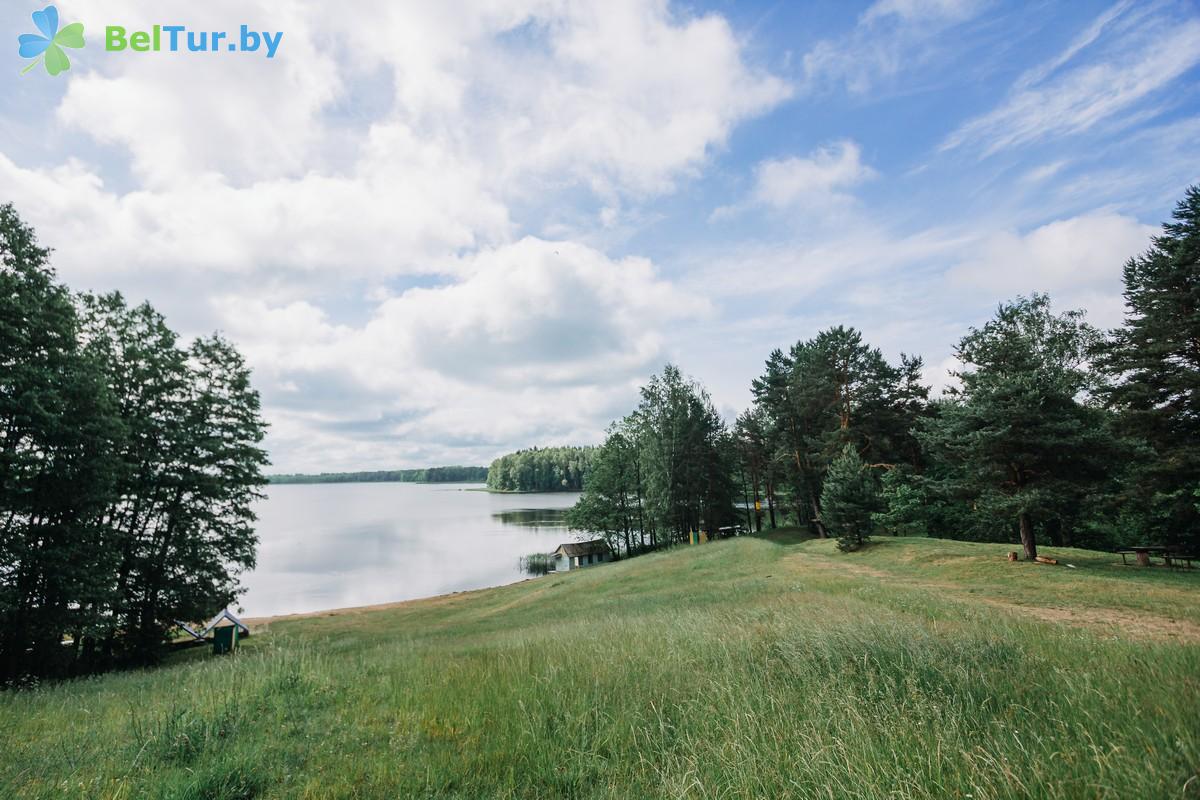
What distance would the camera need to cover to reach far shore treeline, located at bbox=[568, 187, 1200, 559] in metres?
19.4

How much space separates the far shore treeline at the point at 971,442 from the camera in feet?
63.6

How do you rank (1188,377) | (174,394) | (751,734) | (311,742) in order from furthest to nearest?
(174,394) < (1188,377) < (311,742) < (751,734)

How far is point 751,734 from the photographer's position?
13.1 ft

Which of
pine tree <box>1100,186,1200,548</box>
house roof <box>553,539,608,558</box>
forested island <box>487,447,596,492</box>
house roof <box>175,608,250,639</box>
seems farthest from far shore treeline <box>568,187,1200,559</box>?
forested island <box>487,447,596,492</box>

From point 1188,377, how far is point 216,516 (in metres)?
43.1

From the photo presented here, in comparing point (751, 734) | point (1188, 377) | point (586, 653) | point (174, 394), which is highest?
point (174, 394)

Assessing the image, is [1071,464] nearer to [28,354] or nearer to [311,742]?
[311,742]

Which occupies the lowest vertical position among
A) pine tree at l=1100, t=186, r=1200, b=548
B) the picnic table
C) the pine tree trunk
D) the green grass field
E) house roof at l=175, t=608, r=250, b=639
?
house roof at l=175, t=608, r=250, b=639

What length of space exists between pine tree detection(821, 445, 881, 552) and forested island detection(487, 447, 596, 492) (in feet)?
444

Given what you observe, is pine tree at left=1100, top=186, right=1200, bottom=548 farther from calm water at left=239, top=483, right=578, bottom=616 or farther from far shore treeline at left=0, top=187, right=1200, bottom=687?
calm water at left=239, top=483, right=578, bottom=616

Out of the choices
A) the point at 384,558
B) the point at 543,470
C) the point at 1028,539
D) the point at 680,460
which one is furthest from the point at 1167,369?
the point at 543,470

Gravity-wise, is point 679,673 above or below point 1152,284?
below

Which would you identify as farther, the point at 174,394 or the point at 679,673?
the point at 174,394

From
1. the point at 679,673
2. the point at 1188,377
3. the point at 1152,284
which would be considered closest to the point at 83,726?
the point at 679,673
